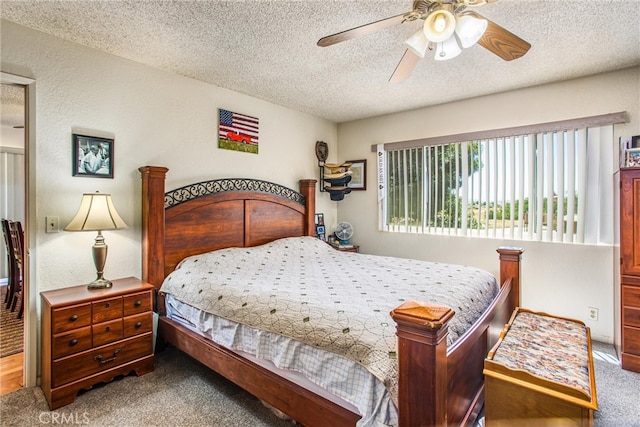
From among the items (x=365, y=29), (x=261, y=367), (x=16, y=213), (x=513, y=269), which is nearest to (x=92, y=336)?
(x=261, y=367)

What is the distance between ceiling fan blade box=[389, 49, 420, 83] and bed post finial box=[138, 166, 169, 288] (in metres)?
2.01

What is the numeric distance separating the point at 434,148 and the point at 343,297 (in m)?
2.70

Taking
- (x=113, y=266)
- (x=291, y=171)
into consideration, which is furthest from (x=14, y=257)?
(x=291, y=171)

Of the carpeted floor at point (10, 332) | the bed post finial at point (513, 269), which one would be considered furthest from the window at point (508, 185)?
the carpeted floor at point (10, 332)

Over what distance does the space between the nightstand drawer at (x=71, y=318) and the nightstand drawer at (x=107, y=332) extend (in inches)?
3.0

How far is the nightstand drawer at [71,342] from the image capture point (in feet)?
6.49

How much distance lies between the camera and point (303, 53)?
2562mm

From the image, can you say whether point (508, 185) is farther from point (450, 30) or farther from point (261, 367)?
point (261, 367)

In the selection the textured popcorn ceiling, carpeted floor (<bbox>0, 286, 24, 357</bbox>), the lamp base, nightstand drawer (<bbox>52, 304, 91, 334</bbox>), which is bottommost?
carpeted floor (<bbox>0, 286, 24, 357</bbox>)

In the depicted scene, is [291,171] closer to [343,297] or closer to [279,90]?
[279,90]

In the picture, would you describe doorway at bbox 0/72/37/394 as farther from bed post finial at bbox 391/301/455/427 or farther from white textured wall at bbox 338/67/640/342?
white textured wall at bbox 338/67/640/342

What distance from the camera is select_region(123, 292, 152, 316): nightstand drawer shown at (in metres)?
2.28

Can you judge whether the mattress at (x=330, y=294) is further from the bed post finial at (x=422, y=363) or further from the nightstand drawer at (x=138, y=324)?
the nightstand drawer at (x=138, y=324)

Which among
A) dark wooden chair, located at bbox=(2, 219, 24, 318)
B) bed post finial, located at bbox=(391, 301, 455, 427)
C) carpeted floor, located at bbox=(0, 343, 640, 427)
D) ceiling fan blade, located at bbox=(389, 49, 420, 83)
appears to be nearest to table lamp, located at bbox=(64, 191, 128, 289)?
carpeted floor, located at bbox=(0, 343, 640, 427)
